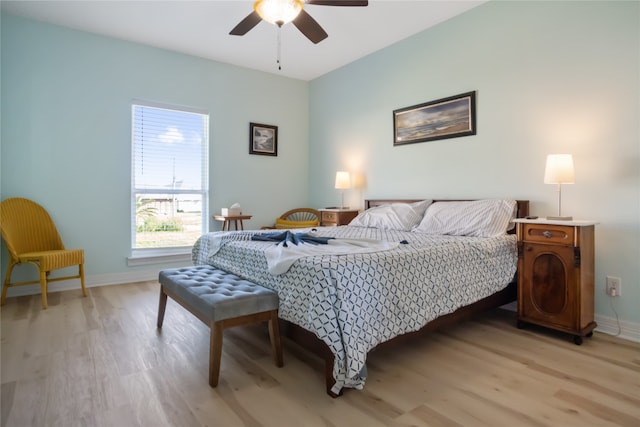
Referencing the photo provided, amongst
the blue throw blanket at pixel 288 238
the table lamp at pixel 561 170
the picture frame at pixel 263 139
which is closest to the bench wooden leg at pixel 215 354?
the blue throw blanket at pixel 288 238

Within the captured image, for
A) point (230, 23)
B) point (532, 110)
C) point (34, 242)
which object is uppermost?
point (230, 23)

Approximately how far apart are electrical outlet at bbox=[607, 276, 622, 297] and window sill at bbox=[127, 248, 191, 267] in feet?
14.0

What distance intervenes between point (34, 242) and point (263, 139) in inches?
115

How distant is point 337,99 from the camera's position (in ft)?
16.8

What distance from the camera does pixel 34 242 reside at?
357 centimetres

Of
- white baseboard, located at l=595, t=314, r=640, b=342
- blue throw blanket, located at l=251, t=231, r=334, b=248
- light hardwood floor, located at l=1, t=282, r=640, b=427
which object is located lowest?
light hardwood floor, located at l=1, t=282, r=640, b=427

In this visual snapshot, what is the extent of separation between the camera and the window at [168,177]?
4.29 metres

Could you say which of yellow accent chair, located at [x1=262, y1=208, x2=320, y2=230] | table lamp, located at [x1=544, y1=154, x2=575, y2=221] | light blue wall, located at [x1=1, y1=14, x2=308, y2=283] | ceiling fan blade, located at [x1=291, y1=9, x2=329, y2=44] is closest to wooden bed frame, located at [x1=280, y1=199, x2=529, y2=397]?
table lamp, located at [x1=544, y1=154, x2=575, y2=221]

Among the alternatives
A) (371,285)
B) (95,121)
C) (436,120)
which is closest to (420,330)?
(371,285)

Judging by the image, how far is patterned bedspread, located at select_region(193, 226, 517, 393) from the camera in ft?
5.70

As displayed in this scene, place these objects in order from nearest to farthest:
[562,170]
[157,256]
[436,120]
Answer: [562,170] < [436,120] < [157,256]

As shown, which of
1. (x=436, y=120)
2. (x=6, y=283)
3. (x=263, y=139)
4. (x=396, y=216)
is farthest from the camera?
(x=263, y=139)

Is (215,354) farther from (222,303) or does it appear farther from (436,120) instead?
(436,120)

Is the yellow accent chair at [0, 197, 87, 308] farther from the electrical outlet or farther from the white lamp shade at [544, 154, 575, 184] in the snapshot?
the electrical outlet
